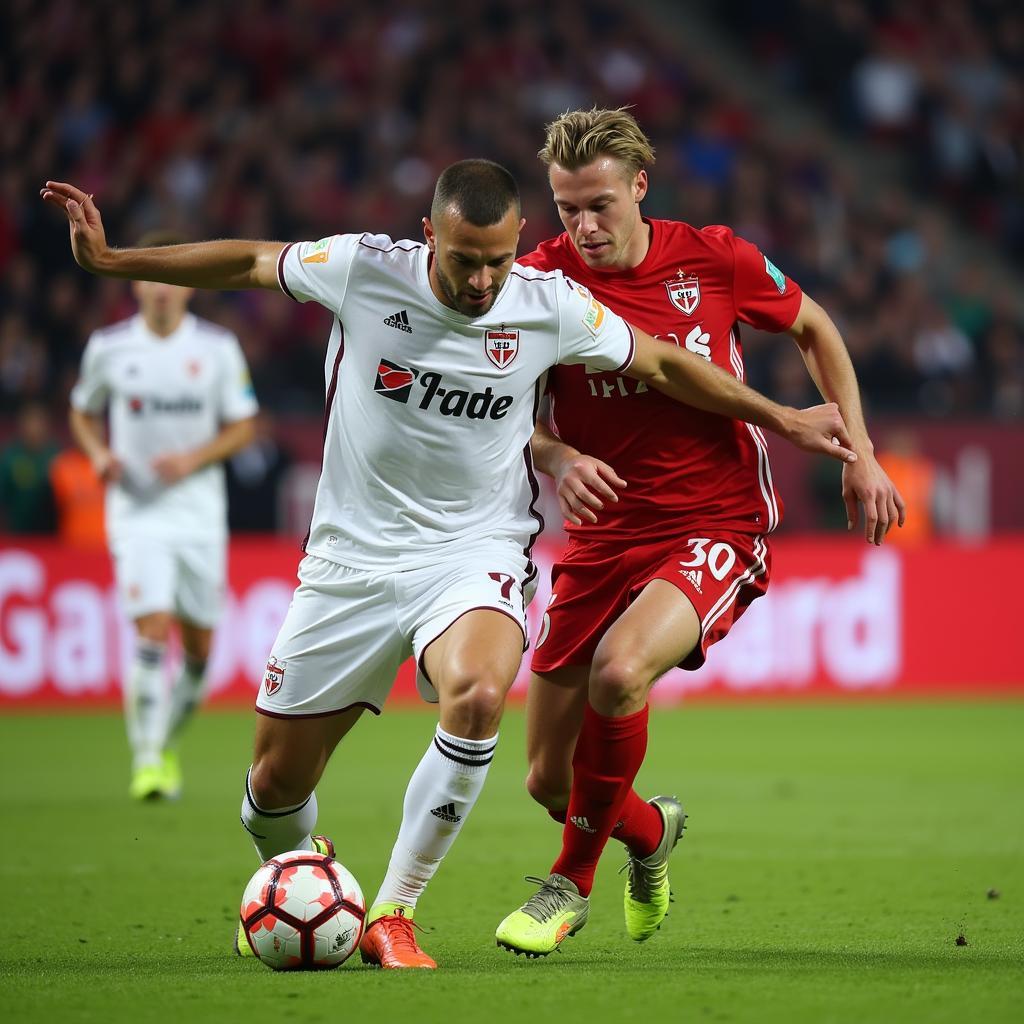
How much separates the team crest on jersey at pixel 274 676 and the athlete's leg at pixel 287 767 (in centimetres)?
9

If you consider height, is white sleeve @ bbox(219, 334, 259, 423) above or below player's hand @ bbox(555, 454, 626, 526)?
above

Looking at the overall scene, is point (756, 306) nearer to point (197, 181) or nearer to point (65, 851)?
point (65, 851)

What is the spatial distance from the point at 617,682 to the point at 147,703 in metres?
4.88

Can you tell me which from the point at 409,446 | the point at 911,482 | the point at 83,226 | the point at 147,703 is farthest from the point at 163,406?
the point at 911,482

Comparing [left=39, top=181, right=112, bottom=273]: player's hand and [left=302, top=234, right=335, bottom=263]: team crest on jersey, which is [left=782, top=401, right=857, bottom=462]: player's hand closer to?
[left=302, top=234, right=335, bottom=263]: team crest on jersey

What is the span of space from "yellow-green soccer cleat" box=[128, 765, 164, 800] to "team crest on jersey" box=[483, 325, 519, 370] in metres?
4.90

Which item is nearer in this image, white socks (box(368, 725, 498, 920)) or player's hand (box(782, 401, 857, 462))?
white socks (box(368, 725, 498, 920))

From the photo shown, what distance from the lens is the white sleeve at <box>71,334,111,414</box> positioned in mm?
10234

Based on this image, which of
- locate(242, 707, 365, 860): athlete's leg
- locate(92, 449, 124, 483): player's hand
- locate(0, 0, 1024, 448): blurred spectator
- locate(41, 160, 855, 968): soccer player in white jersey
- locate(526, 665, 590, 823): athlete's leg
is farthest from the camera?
locate(0, 0, 1024, 448): blurred spectator

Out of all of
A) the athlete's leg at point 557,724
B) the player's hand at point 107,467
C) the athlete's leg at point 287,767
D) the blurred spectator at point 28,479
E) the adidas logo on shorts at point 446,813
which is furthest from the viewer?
the blurred spectator at point 28,479

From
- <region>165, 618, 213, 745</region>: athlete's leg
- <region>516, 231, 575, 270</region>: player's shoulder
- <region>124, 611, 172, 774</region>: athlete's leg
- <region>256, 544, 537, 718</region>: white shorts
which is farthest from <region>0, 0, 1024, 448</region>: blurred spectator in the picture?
<region>256, 544, 537, 718</region>: white shorts

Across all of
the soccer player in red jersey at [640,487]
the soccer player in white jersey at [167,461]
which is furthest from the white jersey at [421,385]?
the soccer player in white jersey at [167,461]

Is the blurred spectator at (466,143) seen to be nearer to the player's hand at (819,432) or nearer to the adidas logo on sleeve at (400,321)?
the adidas logo on sleeve at (400,321)

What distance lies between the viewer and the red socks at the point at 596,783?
5.56 m
